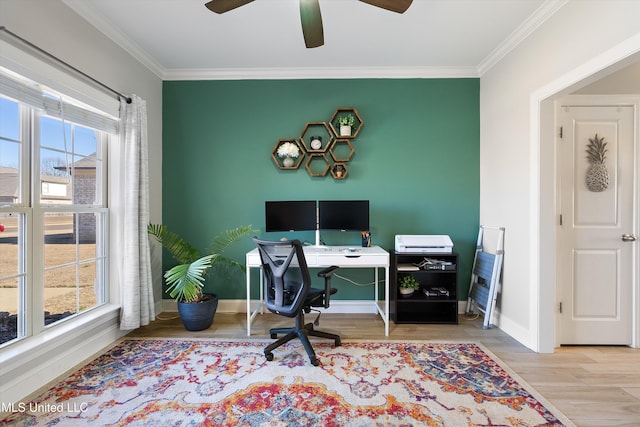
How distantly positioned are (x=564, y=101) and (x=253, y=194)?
2999mm

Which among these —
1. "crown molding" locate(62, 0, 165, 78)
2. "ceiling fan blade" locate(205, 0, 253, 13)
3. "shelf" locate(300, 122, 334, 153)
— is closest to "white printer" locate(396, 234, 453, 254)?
"shelf" locate(300, 122, 334, 153)

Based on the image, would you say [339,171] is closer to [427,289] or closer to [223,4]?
[427,289]

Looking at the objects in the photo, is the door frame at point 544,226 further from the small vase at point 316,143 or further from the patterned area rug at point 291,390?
the small vase at point 316,143

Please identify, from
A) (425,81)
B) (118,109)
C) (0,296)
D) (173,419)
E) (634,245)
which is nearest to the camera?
(173,419)

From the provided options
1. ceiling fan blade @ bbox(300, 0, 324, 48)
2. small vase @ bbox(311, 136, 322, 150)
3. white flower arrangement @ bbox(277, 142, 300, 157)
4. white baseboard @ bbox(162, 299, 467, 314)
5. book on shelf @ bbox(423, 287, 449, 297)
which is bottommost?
white baseboard @ bbox(162, 299, 467, 314)

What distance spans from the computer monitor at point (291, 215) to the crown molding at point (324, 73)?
1430 mm

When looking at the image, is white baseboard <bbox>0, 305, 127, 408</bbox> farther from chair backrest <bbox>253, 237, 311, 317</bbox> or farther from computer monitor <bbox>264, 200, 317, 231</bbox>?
computer monitor <bbox>264, 200, 317, 231</bbox>

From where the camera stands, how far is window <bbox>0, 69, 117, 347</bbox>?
5.92 ft

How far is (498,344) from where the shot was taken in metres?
2.47

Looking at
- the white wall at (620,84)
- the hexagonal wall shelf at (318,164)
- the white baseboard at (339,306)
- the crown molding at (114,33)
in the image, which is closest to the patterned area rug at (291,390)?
the white baseboard at (339,306)

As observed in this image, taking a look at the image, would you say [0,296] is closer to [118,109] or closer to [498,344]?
[118,109]

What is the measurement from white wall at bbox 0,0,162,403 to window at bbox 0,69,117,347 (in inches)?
5.7

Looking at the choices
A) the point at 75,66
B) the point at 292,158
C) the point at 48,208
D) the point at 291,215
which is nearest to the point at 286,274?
the point at 291,215

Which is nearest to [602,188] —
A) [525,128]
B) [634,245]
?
[634,245]
